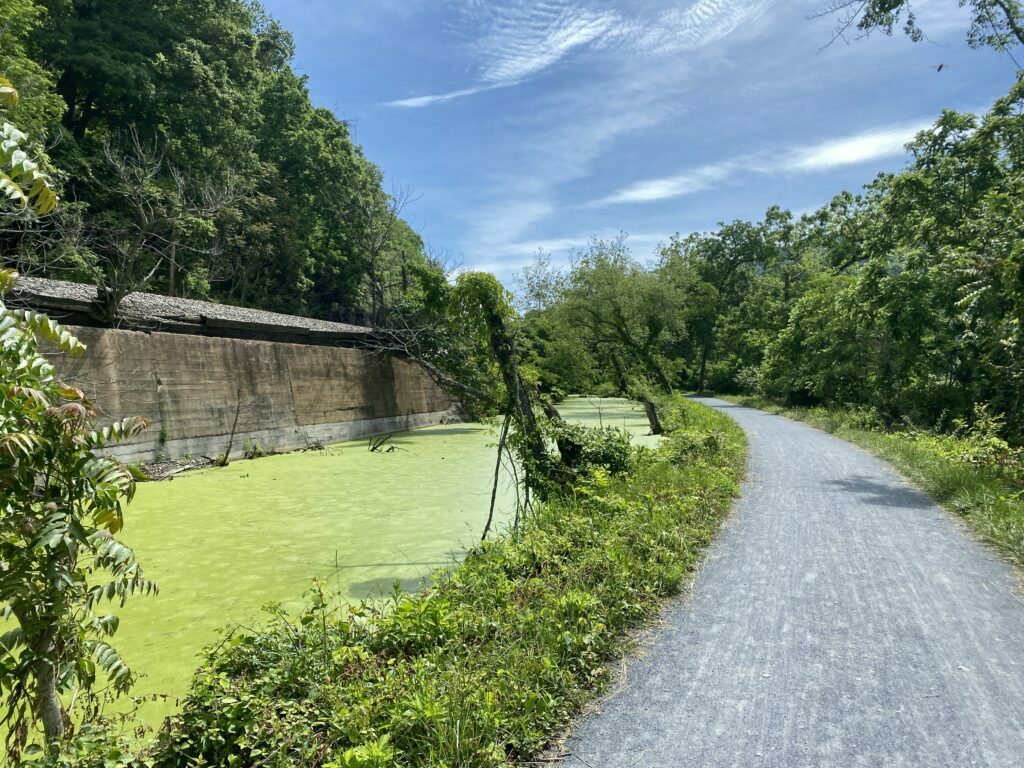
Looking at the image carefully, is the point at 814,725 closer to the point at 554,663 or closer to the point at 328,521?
the point at 554,663

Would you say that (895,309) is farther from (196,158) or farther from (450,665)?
(196,158)

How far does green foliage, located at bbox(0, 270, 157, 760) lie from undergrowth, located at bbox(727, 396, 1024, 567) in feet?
21.4

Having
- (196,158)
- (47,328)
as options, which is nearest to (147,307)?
(47,328)

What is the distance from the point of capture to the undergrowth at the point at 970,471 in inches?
215

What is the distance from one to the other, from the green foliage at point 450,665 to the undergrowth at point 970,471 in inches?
119

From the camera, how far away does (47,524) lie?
6.14 feet

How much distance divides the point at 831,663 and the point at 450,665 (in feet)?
7.36

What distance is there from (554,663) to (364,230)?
2926 cm

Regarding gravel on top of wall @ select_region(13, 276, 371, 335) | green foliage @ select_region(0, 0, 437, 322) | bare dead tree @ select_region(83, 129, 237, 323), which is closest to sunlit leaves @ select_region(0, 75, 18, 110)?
gravel on top of wall @ select_region(13, 276, 371, 335)

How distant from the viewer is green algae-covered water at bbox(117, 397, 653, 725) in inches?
174

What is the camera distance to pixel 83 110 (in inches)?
830

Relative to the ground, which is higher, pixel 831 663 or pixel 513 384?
pixel 513 384

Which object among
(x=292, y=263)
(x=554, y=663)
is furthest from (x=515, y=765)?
(x=292, y=263)

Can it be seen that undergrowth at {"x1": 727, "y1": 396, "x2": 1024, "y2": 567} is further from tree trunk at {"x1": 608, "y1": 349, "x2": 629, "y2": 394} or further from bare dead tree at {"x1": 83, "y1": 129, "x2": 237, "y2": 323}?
bare dead tree at {"x1": 83, "y1": 129, "x2": 237, "y2": 323}
